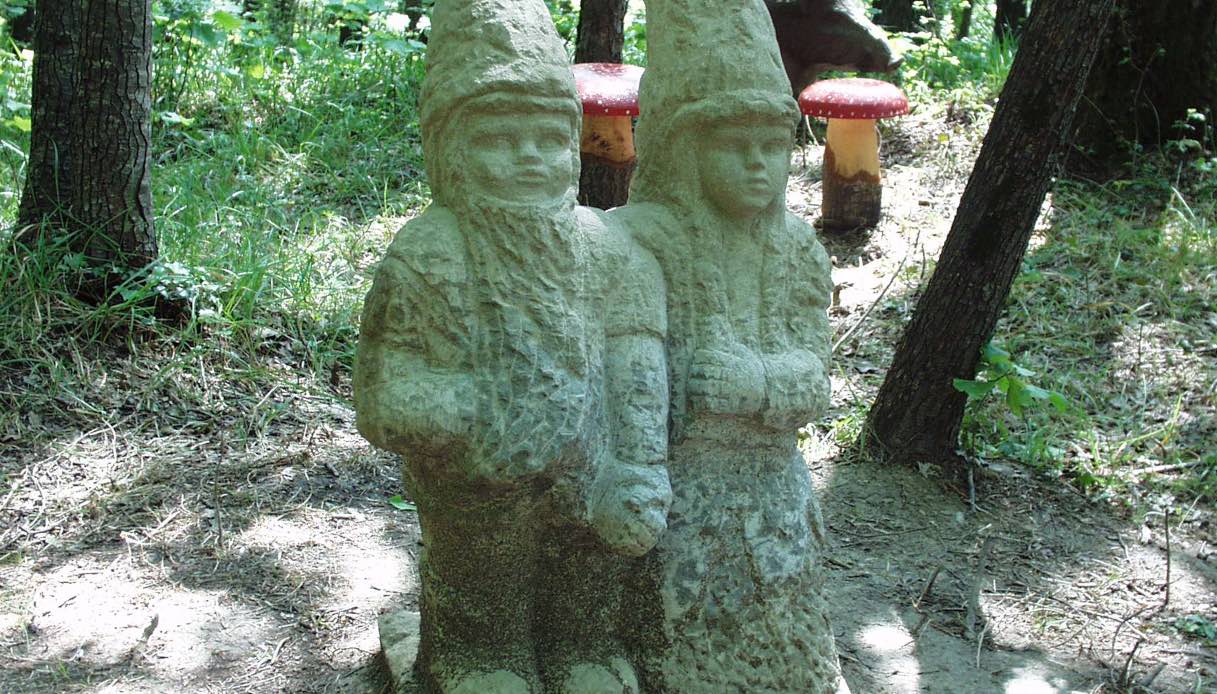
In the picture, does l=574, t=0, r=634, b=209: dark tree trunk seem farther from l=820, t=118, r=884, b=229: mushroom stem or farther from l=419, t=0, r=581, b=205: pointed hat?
l=419, t=0, r=581, b=205: pointed hat

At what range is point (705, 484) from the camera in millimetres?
2814

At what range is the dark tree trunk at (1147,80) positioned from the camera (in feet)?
22.5

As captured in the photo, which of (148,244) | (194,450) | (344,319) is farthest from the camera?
(344,319)

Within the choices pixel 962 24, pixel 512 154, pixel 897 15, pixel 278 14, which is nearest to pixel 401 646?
pixel 512 154

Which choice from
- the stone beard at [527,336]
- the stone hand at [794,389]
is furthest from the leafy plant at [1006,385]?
the stone beard at [527,336]

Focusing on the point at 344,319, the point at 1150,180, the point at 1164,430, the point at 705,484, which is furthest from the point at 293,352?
the point at 1150,180

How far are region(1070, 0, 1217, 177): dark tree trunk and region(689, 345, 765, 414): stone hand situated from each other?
527 centimetres

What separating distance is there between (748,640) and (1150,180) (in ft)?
17.4

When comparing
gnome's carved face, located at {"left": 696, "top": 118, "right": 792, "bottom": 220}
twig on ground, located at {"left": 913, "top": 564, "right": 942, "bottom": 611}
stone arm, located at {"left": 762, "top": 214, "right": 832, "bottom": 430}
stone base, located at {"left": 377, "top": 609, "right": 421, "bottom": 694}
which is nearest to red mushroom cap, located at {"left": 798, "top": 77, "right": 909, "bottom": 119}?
twig on ground, located at {"left": 913, "top": 564, "right": 942, "bottom": 611}

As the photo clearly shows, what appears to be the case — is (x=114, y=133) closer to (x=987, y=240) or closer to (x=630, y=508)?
(x=630, y=508)

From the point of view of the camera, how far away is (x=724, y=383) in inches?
107

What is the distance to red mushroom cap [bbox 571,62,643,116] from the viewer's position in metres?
5.55

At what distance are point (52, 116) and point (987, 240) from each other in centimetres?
383

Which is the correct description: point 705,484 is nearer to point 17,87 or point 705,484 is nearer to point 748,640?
point 748,640
